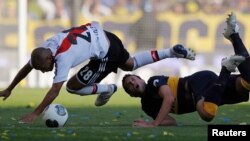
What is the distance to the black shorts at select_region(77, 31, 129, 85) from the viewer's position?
9066 mm

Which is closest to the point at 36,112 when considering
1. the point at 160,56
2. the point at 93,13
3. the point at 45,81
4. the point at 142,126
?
the point at 142,126

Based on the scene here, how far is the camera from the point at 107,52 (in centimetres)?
898

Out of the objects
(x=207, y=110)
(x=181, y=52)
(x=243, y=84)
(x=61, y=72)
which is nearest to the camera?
(x=207, y=110)

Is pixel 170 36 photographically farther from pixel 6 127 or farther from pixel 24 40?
pixel 6 127

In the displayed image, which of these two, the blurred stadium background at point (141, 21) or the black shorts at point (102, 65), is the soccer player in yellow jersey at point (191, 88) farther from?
the blurred stadium background at point (141, 21)

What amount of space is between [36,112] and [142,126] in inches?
41.3

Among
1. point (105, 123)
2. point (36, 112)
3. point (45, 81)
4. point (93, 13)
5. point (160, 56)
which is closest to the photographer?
point (36, 112)

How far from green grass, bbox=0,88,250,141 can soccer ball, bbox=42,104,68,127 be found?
0.11 m

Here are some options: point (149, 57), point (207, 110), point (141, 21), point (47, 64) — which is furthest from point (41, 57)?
point (141, 21)

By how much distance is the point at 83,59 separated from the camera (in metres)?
8.42

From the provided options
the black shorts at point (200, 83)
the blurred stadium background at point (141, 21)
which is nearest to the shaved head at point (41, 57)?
the black shorts at point (200, 83)

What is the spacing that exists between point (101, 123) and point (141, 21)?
10.4 meters

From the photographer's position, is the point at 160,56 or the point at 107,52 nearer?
the point at 107,52
